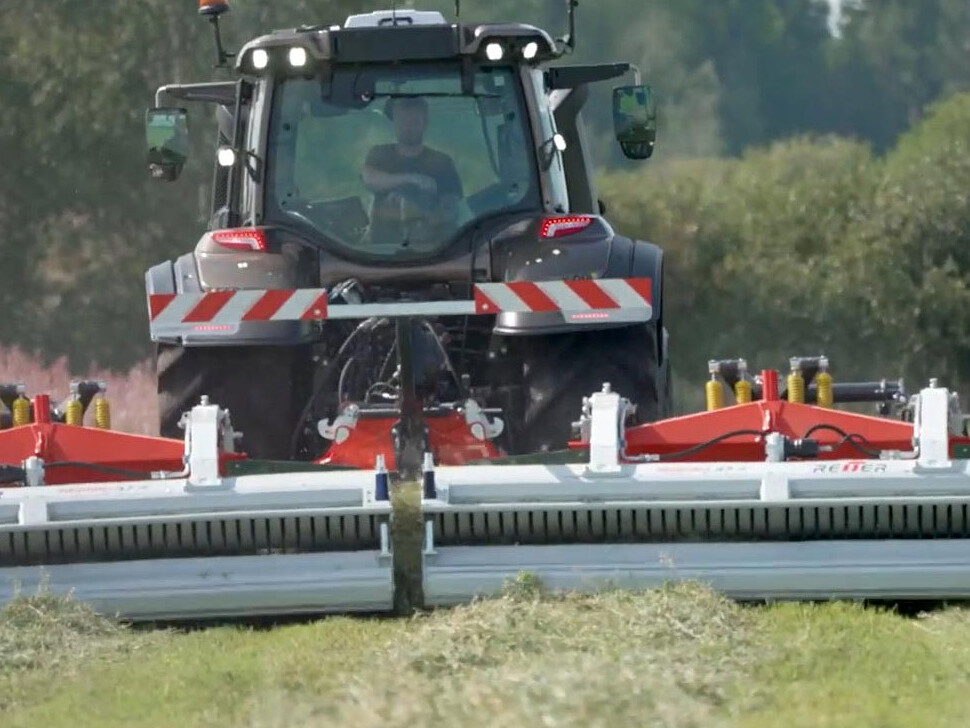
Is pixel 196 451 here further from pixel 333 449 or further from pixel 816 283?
pixel 816 283

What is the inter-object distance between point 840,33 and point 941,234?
151ft

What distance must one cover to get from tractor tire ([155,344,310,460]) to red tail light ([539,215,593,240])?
3.33ft

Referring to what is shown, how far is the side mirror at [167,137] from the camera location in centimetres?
911

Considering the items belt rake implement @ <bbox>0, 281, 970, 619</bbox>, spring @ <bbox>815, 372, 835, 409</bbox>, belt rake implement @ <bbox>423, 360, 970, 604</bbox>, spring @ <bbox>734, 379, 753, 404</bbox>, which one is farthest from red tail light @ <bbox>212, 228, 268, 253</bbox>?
spring @ <bbox>815, 372, 835, 409</bbox>

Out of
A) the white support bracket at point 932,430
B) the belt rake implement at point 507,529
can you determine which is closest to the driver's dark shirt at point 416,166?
the belt rake implement at point 507,529

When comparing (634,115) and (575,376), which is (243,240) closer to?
(575,376)

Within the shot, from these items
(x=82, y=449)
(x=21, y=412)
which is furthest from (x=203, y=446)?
(x=21, y=412)

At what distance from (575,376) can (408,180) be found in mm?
1044

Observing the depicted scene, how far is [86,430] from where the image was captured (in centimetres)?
752

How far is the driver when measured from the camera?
28.0 ft

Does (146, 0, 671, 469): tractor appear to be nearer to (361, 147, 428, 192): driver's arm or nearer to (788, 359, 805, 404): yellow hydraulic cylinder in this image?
(361, 147, 428, 192): driver's arm

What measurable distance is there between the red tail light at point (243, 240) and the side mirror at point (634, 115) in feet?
5.34

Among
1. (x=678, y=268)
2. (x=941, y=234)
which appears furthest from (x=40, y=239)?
(x=941, y=234)

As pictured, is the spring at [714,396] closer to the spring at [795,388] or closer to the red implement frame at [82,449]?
the spring at [795,388]
